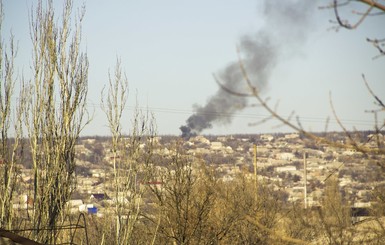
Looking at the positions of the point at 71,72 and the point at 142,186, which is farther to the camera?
the point at 142,186

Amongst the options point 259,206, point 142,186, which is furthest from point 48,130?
point 259,206

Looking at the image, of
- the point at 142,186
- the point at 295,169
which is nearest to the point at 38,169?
the point at 142,186

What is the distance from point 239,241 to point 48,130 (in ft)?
44.7

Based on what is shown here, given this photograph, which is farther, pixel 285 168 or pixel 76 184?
pixel 285 168

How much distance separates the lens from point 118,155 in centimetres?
2445

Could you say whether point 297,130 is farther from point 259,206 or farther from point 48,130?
point 259,206

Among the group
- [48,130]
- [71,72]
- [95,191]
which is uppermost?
[71,72]

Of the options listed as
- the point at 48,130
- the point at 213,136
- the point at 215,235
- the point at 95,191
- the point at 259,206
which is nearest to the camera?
the point at 48,130

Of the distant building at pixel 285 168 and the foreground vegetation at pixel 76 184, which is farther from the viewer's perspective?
the distant building at pixel 285 168

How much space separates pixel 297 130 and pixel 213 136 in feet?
415

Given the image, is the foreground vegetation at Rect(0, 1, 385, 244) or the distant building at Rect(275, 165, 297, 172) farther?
the distant building at Rect(275, 165, 297, 172)

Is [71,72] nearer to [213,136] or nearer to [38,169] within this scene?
[38,169]

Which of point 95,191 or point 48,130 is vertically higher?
point 48,130

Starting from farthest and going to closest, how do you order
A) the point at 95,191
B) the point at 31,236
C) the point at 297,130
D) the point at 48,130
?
the point at 95,191 < the point at 48,130 < the point at 31,236 < the point at 297,130
